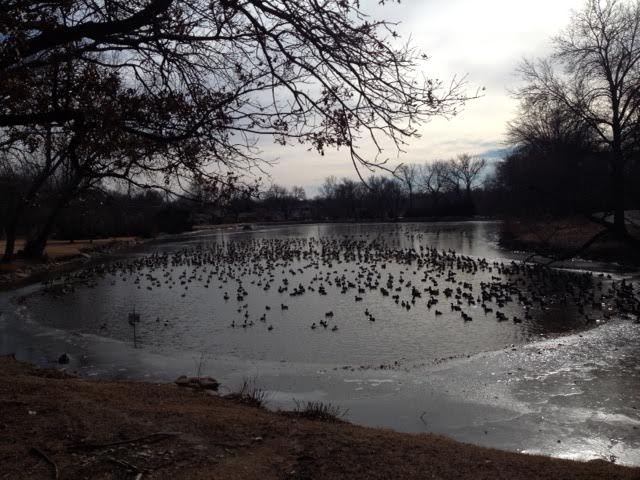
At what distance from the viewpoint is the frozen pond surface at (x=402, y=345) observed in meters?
8.11

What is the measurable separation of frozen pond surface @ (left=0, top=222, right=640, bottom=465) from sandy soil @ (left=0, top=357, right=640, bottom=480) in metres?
1.68

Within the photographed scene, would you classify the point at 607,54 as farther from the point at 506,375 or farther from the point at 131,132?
the point at 131,132

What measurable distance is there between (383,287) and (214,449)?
15846mm

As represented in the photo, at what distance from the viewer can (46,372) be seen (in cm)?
991

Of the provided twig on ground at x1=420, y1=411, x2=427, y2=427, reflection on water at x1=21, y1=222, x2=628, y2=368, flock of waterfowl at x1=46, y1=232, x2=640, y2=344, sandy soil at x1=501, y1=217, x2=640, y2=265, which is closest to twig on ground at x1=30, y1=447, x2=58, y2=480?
twig on ground at x1=420, y1=411, x2=427, y2=427

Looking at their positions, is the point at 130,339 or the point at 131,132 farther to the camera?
the point at 130,339

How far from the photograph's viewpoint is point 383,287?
20750mm

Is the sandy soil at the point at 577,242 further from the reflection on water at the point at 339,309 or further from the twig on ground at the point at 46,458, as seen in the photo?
the twig on ground at the point at 46,458

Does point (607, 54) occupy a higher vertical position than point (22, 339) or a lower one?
higher

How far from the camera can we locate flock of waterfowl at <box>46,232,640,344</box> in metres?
15.9

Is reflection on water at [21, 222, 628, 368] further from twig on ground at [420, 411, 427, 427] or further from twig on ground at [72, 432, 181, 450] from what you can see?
twig on ground at [72, 432, 181, 450]

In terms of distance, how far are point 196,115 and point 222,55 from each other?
47.4 inches

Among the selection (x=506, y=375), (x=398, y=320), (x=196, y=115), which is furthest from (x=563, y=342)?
(x=196, y=115)

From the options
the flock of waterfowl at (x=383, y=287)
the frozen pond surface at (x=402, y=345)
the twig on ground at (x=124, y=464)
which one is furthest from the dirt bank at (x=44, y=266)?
the twig on ground at (x=124, y=464)
